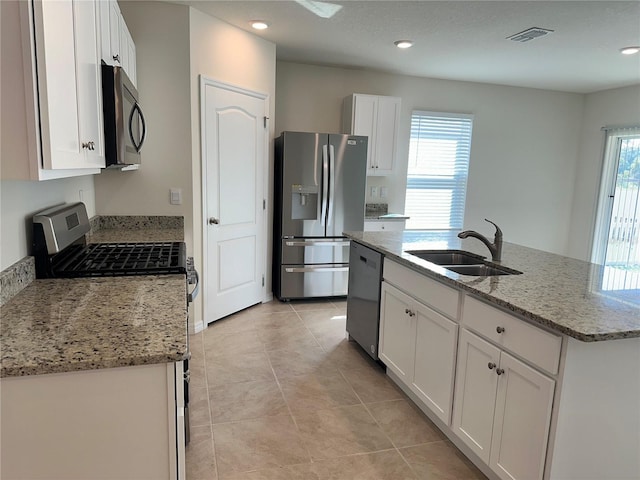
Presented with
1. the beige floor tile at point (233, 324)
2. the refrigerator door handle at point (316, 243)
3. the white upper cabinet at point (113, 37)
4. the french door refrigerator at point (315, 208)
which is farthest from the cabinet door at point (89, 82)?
the refrigerator door handle at point (316, 243)

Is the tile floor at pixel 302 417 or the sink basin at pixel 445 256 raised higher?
the sink basin at pixel 445 256

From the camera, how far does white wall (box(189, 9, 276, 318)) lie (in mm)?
3376

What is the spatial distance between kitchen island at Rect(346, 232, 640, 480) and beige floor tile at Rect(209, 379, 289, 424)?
2.94ft

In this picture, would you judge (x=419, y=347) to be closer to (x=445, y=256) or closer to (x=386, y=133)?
(x=445, y=256)

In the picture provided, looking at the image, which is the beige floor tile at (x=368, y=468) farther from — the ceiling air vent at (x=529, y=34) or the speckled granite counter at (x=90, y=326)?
the ceiling air vent at (x=529, y=34)

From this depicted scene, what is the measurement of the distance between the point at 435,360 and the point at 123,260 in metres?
1.69

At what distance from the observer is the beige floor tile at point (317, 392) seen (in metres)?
2.61

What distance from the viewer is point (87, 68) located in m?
1.62

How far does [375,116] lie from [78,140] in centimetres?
381

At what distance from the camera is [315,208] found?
4.41 m

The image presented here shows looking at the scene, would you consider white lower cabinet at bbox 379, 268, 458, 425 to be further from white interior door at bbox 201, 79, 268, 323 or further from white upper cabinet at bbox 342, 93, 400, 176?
white upper cabinet at bbox 342, 93, 400, 176

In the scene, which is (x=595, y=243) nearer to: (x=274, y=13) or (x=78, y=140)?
(x=274, y=13)

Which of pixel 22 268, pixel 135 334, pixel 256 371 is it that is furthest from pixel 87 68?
pixel 256 371

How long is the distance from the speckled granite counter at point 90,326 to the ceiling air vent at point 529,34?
3388mm
